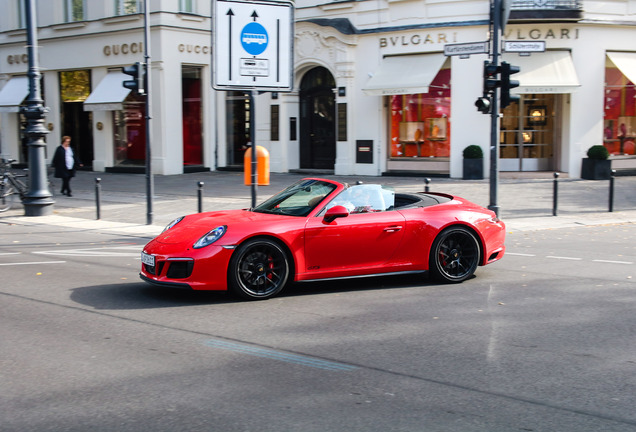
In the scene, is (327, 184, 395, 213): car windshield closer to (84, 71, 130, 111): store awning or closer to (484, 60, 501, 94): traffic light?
(484, 60, 501, 94): traffic light

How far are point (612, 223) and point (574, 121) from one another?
8679mm

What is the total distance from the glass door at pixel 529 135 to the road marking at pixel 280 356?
19302 millimetres

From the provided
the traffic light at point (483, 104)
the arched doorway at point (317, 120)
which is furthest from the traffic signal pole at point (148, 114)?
the arched doorway at point (317, 120)

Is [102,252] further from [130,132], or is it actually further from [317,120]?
[130,132]

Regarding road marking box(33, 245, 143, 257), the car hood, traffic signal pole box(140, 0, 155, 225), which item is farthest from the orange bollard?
the car hood

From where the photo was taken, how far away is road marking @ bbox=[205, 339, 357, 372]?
548 centimetres

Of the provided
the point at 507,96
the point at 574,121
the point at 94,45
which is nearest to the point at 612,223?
the point at 507,96

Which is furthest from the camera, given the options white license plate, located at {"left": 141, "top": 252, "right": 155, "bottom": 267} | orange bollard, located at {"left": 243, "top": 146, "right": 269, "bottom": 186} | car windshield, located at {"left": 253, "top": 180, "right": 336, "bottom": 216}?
orange bollard, located at {"left": 243, "top": 146, "right": 269, "bottom": 186}

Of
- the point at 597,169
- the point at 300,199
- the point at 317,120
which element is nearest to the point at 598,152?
the point at 597,169

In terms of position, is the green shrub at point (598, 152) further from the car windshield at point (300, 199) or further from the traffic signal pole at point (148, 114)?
the car windshield at point (300, 199)

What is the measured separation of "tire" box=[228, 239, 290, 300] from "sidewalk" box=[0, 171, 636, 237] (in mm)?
6187

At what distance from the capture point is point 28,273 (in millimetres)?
9414

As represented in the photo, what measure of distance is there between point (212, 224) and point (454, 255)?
2929 millimetres

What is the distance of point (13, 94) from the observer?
31719 mm
